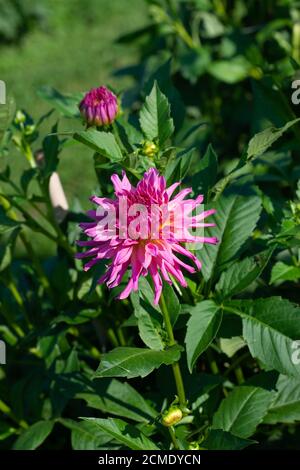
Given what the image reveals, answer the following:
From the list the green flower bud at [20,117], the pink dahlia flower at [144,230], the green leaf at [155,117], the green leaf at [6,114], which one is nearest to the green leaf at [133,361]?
the pink dahlia flower at [144,230]

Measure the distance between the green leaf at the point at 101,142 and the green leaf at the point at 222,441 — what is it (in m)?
0.47

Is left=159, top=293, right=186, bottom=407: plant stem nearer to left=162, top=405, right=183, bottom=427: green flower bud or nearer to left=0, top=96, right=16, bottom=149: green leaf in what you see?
left=162, top=405, right=183, bottom=427: green flower bud

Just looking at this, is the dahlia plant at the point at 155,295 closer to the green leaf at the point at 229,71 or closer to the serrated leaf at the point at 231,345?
the serrated leaf at the point at 231,345

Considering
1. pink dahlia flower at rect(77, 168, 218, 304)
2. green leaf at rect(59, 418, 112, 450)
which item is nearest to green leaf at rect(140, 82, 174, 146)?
pink dahlia flower at rect(77, 168, 218, 304)

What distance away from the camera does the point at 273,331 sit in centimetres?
116

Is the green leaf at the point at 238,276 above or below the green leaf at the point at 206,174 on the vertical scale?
below

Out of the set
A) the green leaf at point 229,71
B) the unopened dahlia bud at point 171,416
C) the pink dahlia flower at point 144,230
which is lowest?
the unopened dahlia bud at point 171,416

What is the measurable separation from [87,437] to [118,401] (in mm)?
91

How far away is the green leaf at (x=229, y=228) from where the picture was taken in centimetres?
131

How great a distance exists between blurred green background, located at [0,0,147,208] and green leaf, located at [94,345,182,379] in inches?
108

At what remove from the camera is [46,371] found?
1.53 meters

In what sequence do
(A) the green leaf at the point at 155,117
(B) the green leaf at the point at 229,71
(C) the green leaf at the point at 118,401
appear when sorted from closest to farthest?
(A) the green leaf at the point at 155,117
(C) the green leaf at the point at 118,401
(B) the green leaf at the point at 229,71

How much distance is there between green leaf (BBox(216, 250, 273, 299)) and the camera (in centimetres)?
123
